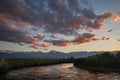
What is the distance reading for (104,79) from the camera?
242ft

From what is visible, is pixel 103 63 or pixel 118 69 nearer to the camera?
pixel 118 69

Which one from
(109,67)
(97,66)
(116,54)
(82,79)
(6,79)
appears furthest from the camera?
(116,54)

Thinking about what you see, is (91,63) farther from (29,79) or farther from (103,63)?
(29,79)

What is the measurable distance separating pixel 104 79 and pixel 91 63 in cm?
5251

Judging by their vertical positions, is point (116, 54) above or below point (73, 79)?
above

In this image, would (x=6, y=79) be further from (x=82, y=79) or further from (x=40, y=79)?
(x=82, y=79)

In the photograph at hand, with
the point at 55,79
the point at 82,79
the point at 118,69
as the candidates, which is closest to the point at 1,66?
the point at 55,79

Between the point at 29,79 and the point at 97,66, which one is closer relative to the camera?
the point at 29,79

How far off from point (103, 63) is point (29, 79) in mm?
53727

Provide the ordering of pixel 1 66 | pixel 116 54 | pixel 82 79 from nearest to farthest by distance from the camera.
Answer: pixel 82 79
pixel 1 66
pixel 116 54

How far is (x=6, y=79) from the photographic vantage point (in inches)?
2746

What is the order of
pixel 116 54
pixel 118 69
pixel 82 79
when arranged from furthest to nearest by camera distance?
pixel 116 54
pixel 118 69
pixel 82 79

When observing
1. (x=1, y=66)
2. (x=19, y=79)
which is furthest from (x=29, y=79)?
(x=1, y=66)

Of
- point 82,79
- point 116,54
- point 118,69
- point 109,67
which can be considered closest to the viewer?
point 82,79
